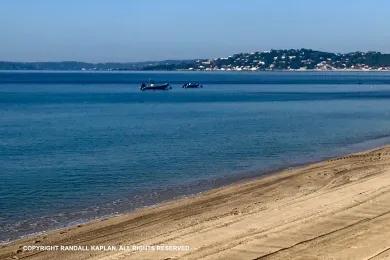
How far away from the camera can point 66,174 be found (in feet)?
105

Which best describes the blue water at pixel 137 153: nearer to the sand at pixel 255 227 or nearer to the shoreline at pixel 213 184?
the shoreline at pixel 213 184

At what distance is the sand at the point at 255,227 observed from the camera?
16047 millimetres

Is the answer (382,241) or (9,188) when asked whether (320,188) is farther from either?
(9,188)

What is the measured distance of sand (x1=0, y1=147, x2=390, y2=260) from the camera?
16047 mm

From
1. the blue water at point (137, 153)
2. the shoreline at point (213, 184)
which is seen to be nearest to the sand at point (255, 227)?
the shoreline at point (213, 184)

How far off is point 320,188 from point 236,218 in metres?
7.60

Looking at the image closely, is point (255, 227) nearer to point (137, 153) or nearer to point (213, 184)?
point (213, 184)

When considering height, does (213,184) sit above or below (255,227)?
→ below

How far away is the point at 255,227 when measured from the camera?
60.8ft

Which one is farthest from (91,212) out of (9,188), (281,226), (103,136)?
(103,136)

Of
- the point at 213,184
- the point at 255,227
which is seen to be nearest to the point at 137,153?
the point at 213,184

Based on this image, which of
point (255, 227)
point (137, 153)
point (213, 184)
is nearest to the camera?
point (255, 227)

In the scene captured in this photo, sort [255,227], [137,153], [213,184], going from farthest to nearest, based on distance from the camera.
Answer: [137,153]
[213,184]
[255,227]

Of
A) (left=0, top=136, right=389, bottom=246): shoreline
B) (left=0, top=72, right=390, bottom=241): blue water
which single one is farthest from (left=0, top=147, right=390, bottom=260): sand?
(left=0, top=72, right=390, bottom=241): blue water
